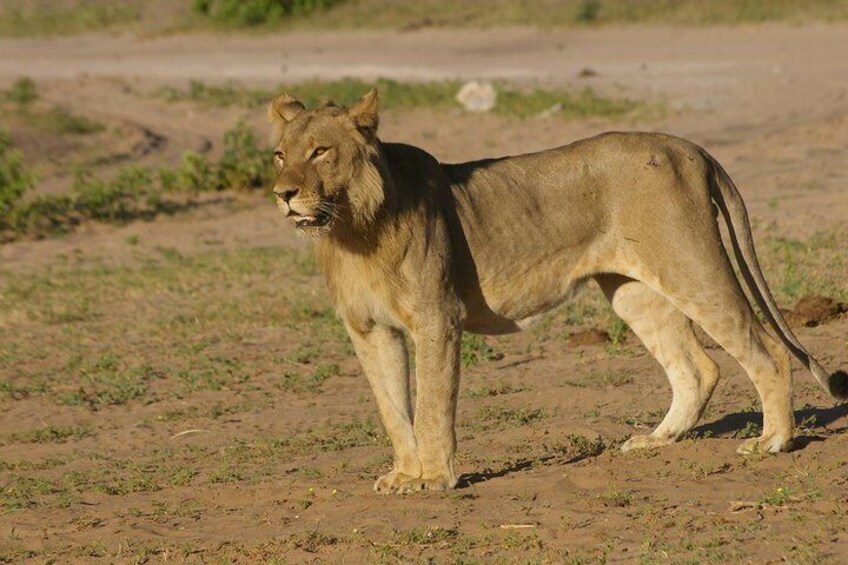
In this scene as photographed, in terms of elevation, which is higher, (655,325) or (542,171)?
(542,171)

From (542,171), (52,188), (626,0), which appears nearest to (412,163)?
(542,171)

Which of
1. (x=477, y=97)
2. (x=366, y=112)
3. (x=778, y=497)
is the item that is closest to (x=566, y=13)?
(x=477, y=97)

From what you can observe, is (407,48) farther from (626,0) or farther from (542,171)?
(542,171)

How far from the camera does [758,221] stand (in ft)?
38.9

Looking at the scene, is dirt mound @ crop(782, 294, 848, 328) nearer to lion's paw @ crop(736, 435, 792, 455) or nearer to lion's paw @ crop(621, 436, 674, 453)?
lion's paw @ crop(621, 436, 674, 453)

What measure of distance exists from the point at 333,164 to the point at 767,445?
6.89 ft

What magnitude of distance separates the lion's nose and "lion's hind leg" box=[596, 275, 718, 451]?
5.68 ft

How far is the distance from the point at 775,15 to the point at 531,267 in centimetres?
2117

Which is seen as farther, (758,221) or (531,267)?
(758,221)

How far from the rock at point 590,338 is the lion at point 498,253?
2.07 metres

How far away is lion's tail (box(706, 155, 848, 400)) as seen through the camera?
669 centimetres

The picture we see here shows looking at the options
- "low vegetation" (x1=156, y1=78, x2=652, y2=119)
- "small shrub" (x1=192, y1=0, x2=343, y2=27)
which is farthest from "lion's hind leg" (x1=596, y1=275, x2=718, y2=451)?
"small shrub" (x1=192, y1=0, x2=343, y2=27)

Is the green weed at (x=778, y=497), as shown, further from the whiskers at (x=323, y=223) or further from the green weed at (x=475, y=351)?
the green weed at (x=475, y=351)

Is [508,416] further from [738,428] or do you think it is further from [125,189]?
[125,189]
